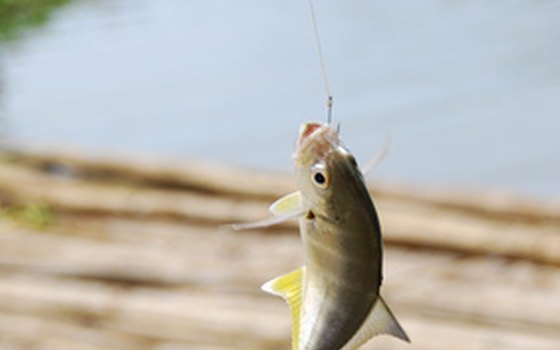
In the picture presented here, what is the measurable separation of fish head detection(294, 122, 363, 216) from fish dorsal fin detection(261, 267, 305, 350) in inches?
A: 3.5

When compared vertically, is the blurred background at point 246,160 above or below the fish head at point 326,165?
above

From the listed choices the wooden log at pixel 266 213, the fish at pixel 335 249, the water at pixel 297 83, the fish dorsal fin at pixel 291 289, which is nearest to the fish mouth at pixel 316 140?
the fish at pixel 335 249

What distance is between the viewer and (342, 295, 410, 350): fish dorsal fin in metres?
0.90

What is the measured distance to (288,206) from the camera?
38.1 inches

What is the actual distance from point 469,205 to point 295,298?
4585 millimetres

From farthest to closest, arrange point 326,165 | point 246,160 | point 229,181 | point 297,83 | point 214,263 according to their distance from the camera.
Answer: point 297,83 < point 246,160 < point 229,181 < point 214,263 < point 326,165

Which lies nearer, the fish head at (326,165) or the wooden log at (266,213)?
the fish head at (326,165)

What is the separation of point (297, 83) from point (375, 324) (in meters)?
7.64

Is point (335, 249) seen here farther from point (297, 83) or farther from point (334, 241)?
point (297, 83)

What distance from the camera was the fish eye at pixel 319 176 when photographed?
885 millimetres

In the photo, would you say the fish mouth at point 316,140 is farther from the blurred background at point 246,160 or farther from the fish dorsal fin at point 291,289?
the blurred background at point 246,160

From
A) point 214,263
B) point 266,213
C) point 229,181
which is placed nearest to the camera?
point 214,263

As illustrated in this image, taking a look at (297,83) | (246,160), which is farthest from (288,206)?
(297,83)

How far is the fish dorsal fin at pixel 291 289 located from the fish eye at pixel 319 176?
0.10 m
